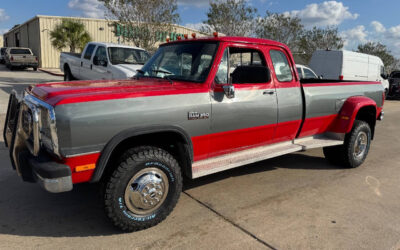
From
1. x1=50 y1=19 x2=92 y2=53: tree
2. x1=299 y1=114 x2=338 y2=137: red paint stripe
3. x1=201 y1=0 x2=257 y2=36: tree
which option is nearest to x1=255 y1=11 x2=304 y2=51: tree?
x1=201 y1=0 x2=257 y2=36: tree

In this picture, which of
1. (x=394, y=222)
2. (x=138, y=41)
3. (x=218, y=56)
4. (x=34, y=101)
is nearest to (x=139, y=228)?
(x=34, y=101)

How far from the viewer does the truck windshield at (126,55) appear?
31.1ft

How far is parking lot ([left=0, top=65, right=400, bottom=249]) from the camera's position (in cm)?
303

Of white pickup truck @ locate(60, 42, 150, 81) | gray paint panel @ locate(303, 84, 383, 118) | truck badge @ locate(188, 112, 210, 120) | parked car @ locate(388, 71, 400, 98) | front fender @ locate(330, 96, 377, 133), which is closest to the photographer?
truck badge @ locate(188, 112, 210, 120)

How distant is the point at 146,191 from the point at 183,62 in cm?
169

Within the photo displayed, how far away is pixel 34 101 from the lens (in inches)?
116

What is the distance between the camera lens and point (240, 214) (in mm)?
3576

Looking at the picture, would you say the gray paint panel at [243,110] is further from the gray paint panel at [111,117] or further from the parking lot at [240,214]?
the parking lot at [240,214]

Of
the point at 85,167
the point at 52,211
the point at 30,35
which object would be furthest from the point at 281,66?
the point at 30,35

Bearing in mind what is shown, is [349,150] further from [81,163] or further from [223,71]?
[81,163]

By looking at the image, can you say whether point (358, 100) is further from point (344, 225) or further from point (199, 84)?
point (199, 84)

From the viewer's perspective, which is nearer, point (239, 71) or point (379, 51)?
point (239, 71)

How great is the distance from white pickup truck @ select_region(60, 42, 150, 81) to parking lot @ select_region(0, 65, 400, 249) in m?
4.55

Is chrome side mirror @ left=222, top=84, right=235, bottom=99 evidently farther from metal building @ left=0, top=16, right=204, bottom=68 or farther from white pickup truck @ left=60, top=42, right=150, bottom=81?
metal building @ left=0, top=16, right=204, bottom=68
